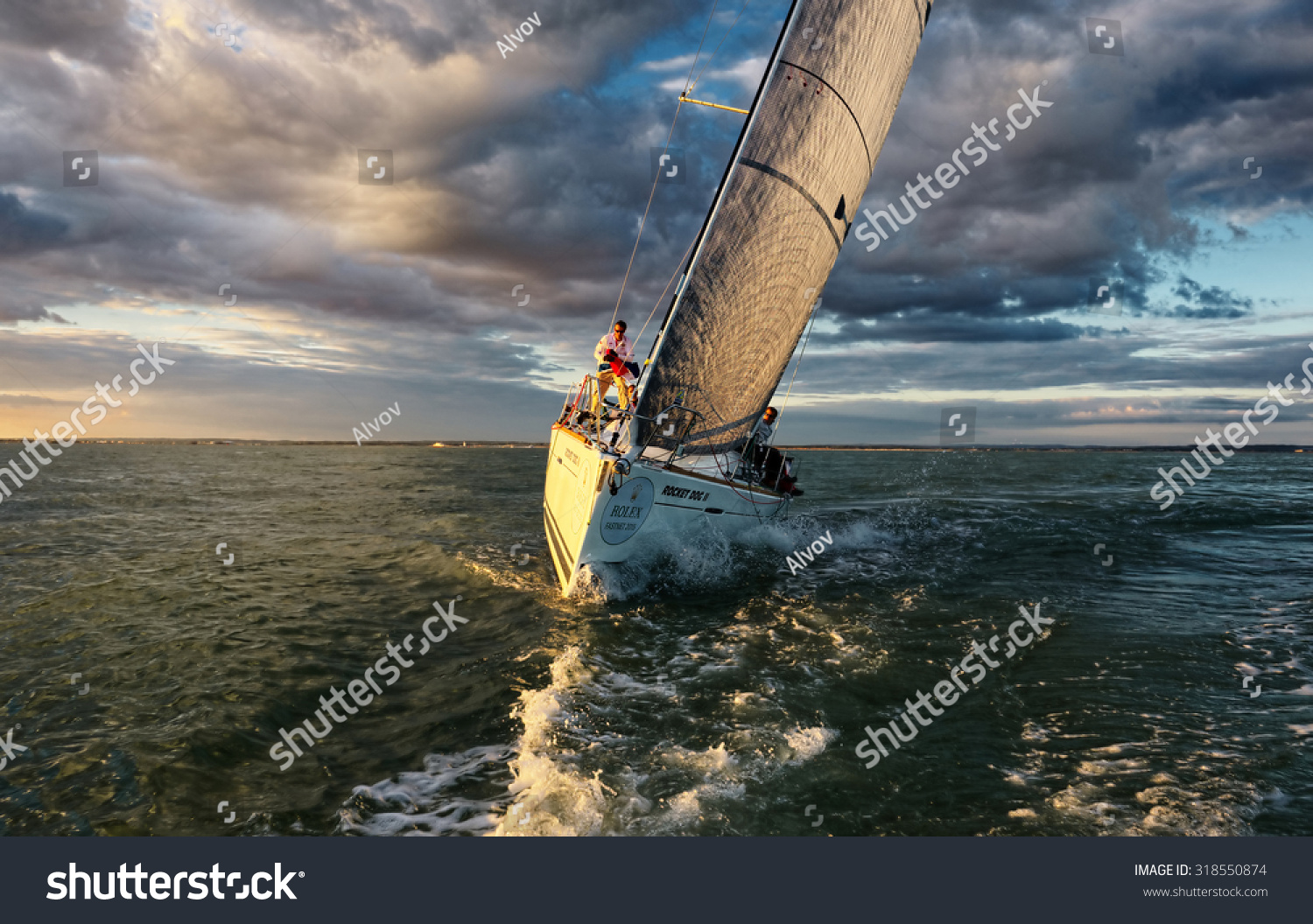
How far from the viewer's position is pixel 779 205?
9.80m

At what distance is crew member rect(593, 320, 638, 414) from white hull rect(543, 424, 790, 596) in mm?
1022

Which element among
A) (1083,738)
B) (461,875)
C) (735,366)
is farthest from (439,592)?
(1083,738)

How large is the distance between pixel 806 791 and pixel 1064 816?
147 centimetres

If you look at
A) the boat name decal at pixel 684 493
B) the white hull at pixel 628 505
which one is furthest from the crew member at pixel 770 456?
the boat name decal at pixel 684 493

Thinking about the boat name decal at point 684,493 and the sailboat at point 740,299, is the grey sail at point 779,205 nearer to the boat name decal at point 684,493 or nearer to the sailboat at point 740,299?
the sailboat at point 740,299

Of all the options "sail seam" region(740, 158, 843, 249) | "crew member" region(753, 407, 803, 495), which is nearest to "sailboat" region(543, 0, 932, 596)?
"sail seam" region(740, 158, 843, 249)

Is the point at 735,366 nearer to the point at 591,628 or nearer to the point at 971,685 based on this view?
the point at 591,628

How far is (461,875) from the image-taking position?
2.90 meters

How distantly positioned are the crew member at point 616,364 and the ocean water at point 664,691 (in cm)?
285

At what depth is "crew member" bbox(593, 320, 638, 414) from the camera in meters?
10.1

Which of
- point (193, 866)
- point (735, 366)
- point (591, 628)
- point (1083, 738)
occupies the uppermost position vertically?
point (735, 366)

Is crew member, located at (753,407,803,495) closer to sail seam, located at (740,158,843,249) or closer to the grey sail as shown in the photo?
the grey sail

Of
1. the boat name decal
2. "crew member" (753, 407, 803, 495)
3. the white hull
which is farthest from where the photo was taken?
"crew member" (753, 407, 803, 495)

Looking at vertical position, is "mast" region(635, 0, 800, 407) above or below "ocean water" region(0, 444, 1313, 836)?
above
